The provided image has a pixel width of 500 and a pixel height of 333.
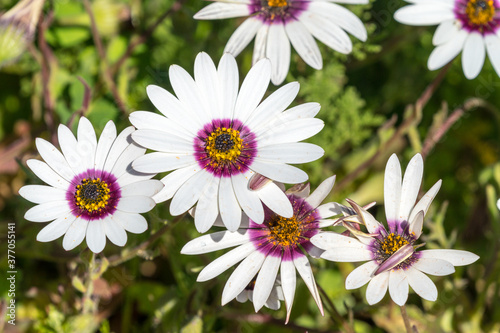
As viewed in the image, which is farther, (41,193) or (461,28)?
(461,28)

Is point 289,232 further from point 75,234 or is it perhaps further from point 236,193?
point 75,234

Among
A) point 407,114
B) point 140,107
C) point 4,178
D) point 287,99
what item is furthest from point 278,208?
point 4,178

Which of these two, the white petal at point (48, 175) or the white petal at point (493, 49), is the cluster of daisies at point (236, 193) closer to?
the white petal at point (48, 175)

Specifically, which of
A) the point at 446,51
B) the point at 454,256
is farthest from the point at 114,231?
the point at 446,51

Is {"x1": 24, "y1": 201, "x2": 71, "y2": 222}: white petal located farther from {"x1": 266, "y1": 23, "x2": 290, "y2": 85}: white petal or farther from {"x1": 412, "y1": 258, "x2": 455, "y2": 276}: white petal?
{"x1": 412, "y1": 258, "x2": 455, "y2": 276}: white petal

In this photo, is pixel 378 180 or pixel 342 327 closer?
pixel 342 327

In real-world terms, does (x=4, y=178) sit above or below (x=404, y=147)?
above

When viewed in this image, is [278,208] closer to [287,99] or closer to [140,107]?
[287,99]
